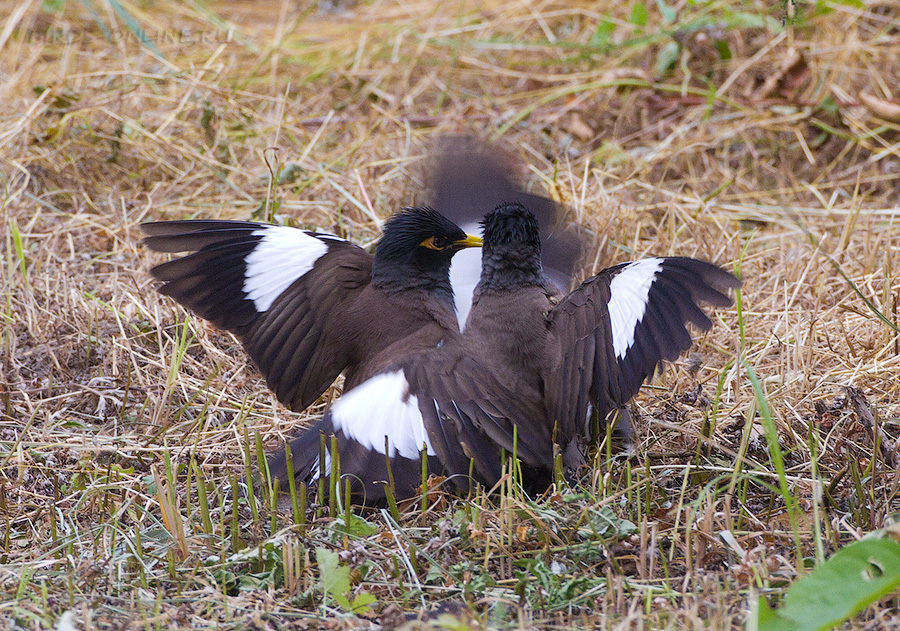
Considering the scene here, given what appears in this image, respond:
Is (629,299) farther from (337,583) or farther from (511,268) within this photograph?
(337,583)

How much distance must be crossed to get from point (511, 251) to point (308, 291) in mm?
698

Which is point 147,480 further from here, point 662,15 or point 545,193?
point 662,15

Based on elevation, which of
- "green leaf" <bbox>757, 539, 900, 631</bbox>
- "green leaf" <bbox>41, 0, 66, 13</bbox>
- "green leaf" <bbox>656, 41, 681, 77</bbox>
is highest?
"green leaf" <bbox>41, 0, 66, 13</bbox>

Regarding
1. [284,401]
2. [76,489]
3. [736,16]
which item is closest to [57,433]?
[76,489]

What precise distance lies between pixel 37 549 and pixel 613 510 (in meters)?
1.48

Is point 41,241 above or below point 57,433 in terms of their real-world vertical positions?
above

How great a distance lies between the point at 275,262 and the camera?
322 centimetres

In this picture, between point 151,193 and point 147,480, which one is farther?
point 151,193

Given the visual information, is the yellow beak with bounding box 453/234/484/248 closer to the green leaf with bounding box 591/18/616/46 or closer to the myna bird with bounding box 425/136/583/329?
the myna bird with bounding box 425/136/583/329

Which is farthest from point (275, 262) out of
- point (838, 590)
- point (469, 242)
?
point (838, 590)

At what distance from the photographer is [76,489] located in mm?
2850

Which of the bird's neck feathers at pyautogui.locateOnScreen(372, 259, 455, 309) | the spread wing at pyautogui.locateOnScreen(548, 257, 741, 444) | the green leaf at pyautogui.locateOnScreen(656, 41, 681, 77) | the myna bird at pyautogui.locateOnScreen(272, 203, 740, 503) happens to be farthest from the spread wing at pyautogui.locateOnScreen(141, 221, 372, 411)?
the green leaf at pyautogui.locateOnScreen(656, 41, 681, 77)

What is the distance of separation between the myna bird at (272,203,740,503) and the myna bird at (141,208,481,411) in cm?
31

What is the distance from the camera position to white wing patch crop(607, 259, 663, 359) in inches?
103
